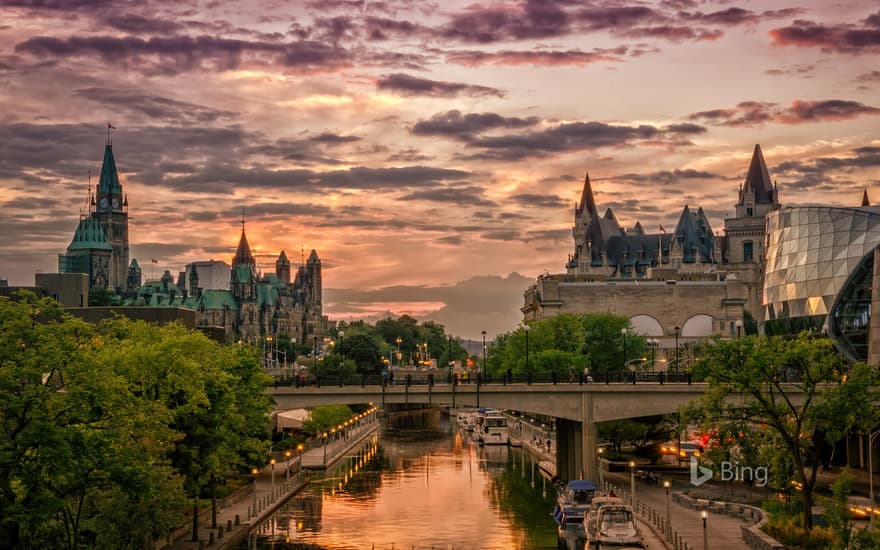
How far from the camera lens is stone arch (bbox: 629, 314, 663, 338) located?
19025 cm

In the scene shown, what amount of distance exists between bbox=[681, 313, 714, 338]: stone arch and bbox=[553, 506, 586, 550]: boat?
120900mm

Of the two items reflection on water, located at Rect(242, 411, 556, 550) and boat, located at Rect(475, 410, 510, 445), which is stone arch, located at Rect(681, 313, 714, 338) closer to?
boat, located at Rect(475, 410, 510, 445)

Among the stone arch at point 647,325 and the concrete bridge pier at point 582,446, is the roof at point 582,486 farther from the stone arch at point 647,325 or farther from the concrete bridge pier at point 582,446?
the stone arch at point 647,325

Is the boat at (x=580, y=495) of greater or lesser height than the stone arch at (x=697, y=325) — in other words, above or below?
below

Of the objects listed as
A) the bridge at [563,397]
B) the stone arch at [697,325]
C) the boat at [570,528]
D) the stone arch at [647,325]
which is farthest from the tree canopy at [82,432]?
the stone arch at [697,325]

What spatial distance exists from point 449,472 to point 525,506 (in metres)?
26.4

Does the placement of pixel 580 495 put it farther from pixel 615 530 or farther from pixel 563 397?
pixel 563 397

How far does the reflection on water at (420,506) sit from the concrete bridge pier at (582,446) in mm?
2538

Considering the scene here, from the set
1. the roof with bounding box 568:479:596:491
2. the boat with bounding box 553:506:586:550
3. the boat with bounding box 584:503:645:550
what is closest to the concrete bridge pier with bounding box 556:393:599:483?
the roof with bounding box 568:479:596:491

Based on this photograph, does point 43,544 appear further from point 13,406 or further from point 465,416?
point 465,416

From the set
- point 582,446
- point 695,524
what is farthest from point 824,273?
point 695,524

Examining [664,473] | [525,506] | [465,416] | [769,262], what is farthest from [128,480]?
[465,416]

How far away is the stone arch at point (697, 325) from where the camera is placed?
620 feet

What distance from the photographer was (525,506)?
82.2 metres
